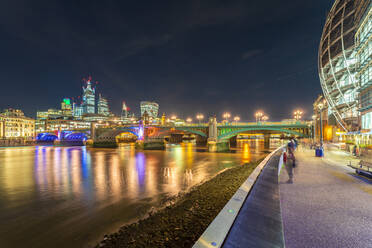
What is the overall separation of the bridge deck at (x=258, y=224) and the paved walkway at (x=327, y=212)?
0.26 meters

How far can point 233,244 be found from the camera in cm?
334

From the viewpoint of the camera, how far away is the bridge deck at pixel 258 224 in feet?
11.4

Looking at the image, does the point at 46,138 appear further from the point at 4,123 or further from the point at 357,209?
the point at 357,209

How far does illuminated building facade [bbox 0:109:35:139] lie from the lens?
108 m

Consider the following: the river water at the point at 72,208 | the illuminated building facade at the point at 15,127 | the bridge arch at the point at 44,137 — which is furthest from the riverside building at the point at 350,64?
the illuminated building facade at the point at 15,127

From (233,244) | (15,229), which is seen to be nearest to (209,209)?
(233,244)

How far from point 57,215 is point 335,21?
195 feet

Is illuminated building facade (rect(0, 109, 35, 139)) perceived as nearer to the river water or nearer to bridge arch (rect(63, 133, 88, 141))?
bridge arch (rect(63, 133, 88, 141))

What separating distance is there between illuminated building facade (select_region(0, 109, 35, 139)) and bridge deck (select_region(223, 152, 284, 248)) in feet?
491

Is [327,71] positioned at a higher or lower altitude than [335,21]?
lower

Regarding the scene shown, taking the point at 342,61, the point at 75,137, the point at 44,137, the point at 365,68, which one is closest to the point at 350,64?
the point at 342,61

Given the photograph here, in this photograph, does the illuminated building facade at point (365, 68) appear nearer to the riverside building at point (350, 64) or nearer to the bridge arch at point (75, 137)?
the riverside building at point (350, 64)

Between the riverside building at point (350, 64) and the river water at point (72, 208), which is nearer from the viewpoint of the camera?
the river water at point (72, 208)

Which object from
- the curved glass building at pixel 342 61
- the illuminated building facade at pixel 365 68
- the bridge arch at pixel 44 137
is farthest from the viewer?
the bridge arch at pixel 44 137
